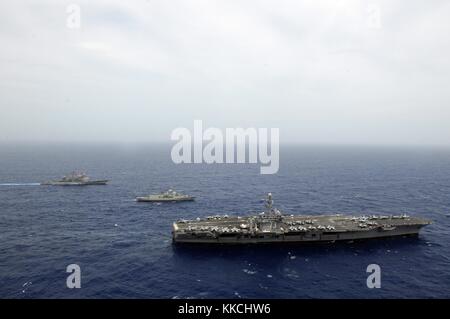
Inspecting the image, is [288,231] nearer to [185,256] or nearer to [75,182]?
[185,256]

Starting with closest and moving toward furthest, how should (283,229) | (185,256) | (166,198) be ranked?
1. (185,256)
2. (283,229)
3. (166,198)

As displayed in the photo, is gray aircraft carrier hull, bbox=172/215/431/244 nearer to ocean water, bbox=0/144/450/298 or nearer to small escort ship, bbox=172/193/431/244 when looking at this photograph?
small escort ship, bbox=172/193/431/244

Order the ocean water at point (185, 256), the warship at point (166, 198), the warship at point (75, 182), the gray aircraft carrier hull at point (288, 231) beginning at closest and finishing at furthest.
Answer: the ocean water at point (185, 256)
the gray aircraft carrier hull at point (288, 231)
the warship at point (166, 198)
the warship at point (75, 182)

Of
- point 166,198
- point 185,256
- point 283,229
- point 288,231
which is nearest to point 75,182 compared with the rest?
point 166,198

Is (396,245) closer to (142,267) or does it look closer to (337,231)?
(337,231)

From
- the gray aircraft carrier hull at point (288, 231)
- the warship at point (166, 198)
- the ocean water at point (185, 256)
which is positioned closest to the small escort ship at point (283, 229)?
the gray aircraft carrier hull at point (288, 231)

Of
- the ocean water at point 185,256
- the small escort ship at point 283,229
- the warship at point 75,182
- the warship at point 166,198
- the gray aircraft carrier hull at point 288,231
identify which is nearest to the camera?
the ocean water at point 185,256

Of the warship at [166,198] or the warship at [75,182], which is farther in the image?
the warship at [75,182]

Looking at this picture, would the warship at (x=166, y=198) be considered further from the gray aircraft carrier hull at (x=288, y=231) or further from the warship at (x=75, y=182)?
the warship at (x=75, y=182)

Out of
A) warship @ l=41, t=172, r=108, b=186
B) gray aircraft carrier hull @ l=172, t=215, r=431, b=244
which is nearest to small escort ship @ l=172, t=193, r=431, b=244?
gray aircraft carrier hull @ l=172, t=215, r=431, b=244
